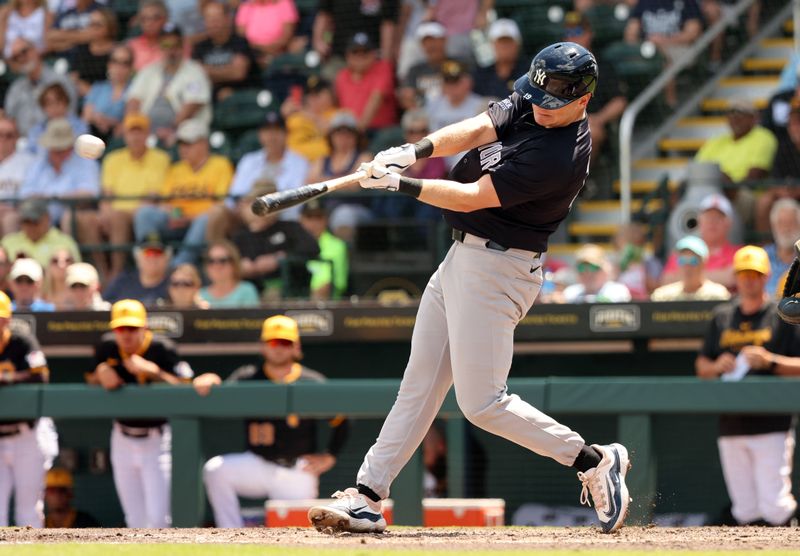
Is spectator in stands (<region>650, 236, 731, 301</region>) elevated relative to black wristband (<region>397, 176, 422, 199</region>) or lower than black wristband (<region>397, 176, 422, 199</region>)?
lower

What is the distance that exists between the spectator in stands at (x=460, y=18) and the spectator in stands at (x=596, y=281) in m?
2.86

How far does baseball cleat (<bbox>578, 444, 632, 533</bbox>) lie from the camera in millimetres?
5727

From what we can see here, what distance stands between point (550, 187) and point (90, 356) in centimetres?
554

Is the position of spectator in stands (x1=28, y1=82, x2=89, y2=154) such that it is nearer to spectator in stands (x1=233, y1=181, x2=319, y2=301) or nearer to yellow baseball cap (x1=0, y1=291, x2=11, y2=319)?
spectator in stands (x1=233, y1=181, x2=319, y2=301)

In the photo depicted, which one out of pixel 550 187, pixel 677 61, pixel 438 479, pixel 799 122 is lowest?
pixel 438 479

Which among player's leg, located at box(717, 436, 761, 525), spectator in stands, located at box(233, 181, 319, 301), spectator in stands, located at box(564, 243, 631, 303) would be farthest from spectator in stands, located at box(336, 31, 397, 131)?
player's leg, located at box(717, 436, 761, 525)

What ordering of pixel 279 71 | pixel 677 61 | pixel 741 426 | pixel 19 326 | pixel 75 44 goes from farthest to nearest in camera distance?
pixel 75 44, pixel 279 71, pixel 677 61, pixel 19 326, pixel 741 426

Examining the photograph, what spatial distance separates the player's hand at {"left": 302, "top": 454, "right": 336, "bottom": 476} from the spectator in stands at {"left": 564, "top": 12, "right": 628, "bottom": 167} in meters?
3.28

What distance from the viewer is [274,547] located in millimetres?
5180

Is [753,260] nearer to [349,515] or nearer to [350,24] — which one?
[349,515]

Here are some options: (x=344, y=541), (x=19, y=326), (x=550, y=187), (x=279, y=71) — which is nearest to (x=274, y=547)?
(x=344, y=541)

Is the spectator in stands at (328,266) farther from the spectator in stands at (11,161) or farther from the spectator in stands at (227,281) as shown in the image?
the spectator in stands at (11,161)

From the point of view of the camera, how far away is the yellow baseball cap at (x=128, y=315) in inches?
345

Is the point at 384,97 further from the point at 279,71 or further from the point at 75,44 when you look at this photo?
the point at 75,44
